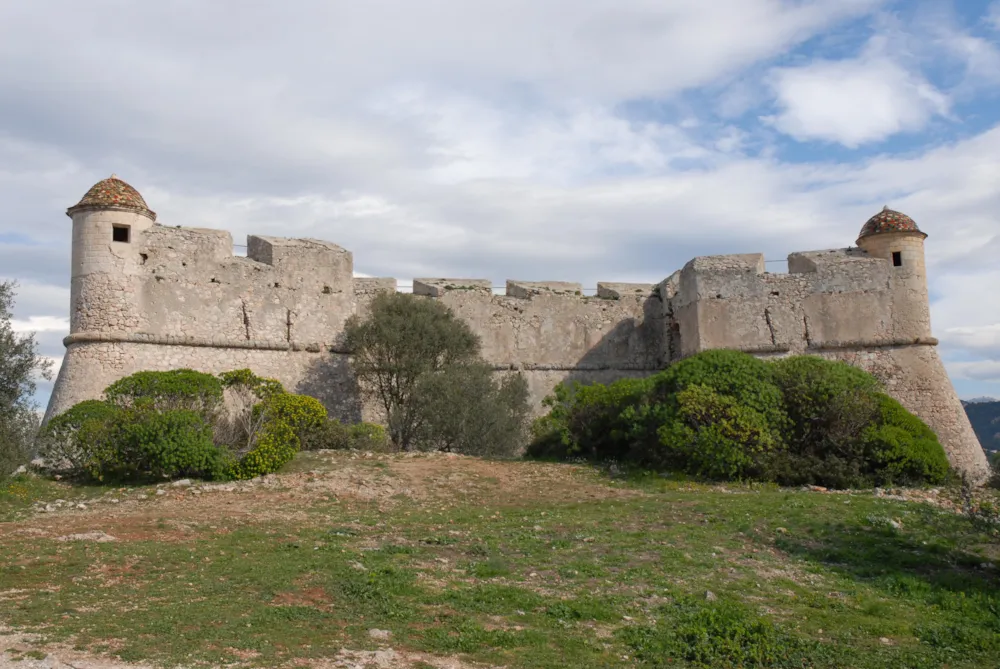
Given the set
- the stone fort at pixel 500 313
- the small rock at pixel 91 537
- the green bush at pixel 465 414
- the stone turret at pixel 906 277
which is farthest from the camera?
the stone turret at pixel 906 277

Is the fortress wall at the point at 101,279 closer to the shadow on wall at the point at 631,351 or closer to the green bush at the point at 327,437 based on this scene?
the green bush at the point at 327,437

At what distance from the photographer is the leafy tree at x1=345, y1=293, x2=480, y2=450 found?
759 inches

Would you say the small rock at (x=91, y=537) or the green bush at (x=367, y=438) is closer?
the small rock at (x=91, y=537)

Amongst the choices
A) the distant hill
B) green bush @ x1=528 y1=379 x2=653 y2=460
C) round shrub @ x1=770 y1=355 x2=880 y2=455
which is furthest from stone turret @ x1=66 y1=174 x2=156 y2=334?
the distant hill

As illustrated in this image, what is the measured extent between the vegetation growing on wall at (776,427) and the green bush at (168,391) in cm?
708

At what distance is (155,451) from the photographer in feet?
45.0

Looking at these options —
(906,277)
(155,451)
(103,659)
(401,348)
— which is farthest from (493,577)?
(906,277)

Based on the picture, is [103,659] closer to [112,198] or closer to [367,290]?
[112,198]

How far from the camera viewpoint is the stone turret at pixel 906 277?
20.6m

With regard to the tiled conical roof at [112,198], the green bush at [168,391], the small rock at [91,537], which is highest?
the tiled conical roof at [112,198]

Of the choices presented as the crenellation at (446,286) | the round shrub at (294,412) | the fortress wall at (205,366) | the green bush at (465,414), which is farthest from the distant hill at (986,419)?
the round shrub at (294,412)

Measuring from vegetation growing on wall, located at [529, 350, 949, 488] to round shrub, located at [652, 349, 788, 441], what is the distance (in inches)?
0.7

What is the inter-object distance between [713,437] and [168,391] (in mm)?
8860

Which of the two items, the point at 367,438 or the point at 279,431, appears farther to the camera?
the point at 367,438
